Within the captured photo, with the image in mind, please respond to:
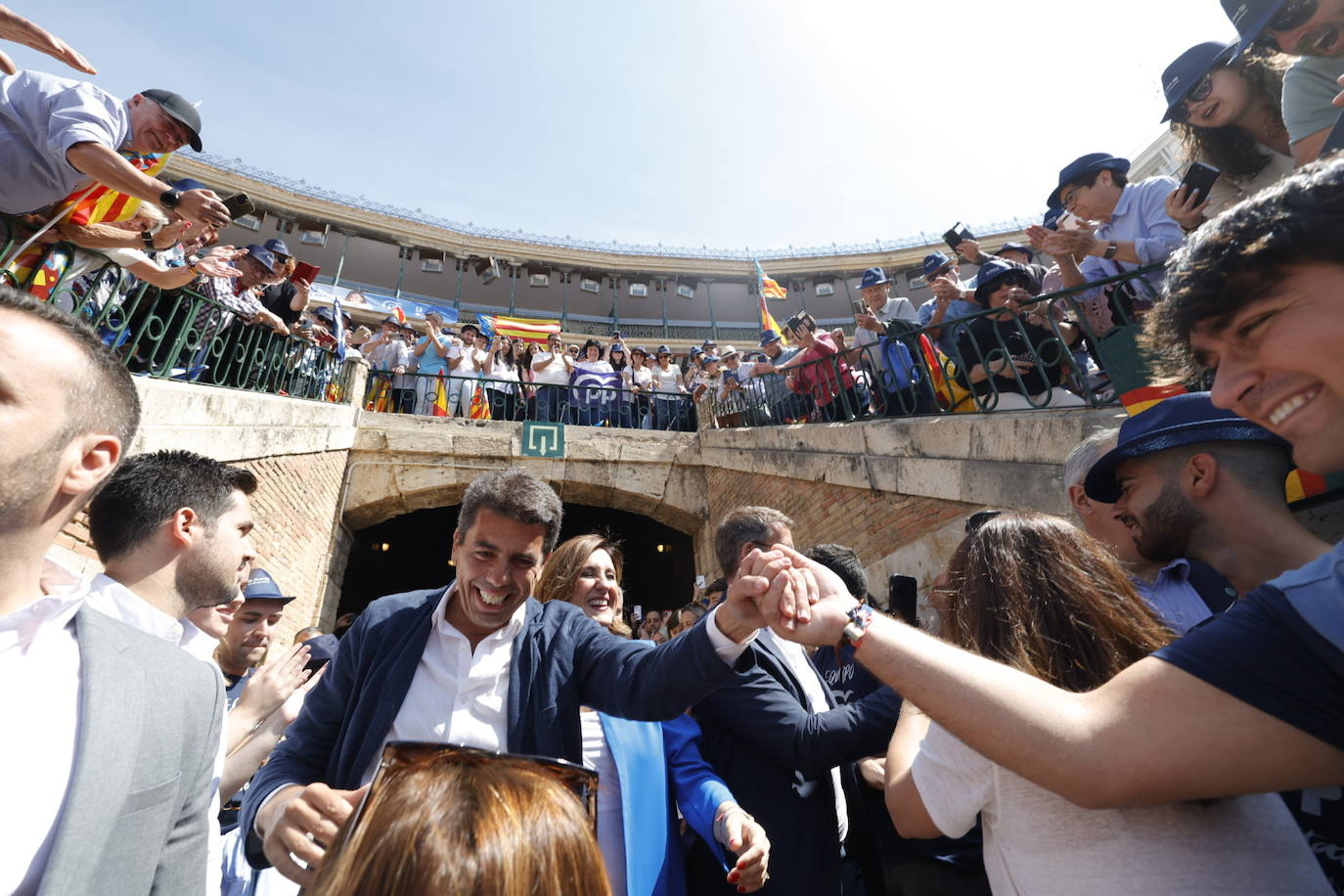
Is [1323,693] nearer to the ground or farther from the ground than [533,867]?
farther from the ground

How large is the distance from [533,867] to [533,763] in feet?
0.55

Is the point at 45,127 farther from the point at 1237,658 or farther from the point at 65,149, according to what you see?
the point at 1237,658

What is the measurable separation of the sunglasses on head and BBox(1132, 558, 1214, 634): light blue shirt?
273 centimetres

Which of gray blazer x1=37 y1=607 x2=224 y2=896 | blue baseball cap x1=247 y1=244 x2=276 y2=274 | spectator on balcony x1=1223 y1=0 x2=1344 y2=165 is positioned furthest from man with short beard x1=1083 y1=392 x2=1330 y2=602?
blue baseball cap x1=247 y1=244 x2=276 y2=274

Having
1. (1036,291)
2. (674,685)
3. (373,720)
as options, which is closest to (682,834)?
(674,685)

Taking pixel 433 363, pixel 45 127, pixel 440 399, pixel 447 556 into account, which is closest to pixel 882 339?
pixel 45 127

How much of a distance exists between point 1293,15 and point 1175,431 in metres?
1.88

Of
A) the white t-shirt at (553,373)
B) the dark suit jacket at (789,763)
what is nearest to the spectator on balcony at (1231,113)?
the dark suit jacket at (789,763)

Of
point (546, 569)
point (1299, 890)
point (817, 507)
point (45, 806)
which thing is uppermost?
point (817, 507)

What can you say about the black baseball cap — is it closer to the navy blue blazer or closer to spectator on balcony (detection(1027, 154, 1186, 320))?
the navy blue blazer

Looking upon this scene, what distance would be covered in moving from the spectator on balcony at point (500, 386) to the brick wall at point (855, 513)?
190 inches

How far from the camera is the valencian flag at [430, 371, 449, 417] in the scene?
10.7 m

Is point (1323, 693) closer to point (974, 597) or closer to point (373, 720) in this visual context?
point (974, 597)

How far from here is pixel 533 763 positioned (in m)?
0.93
